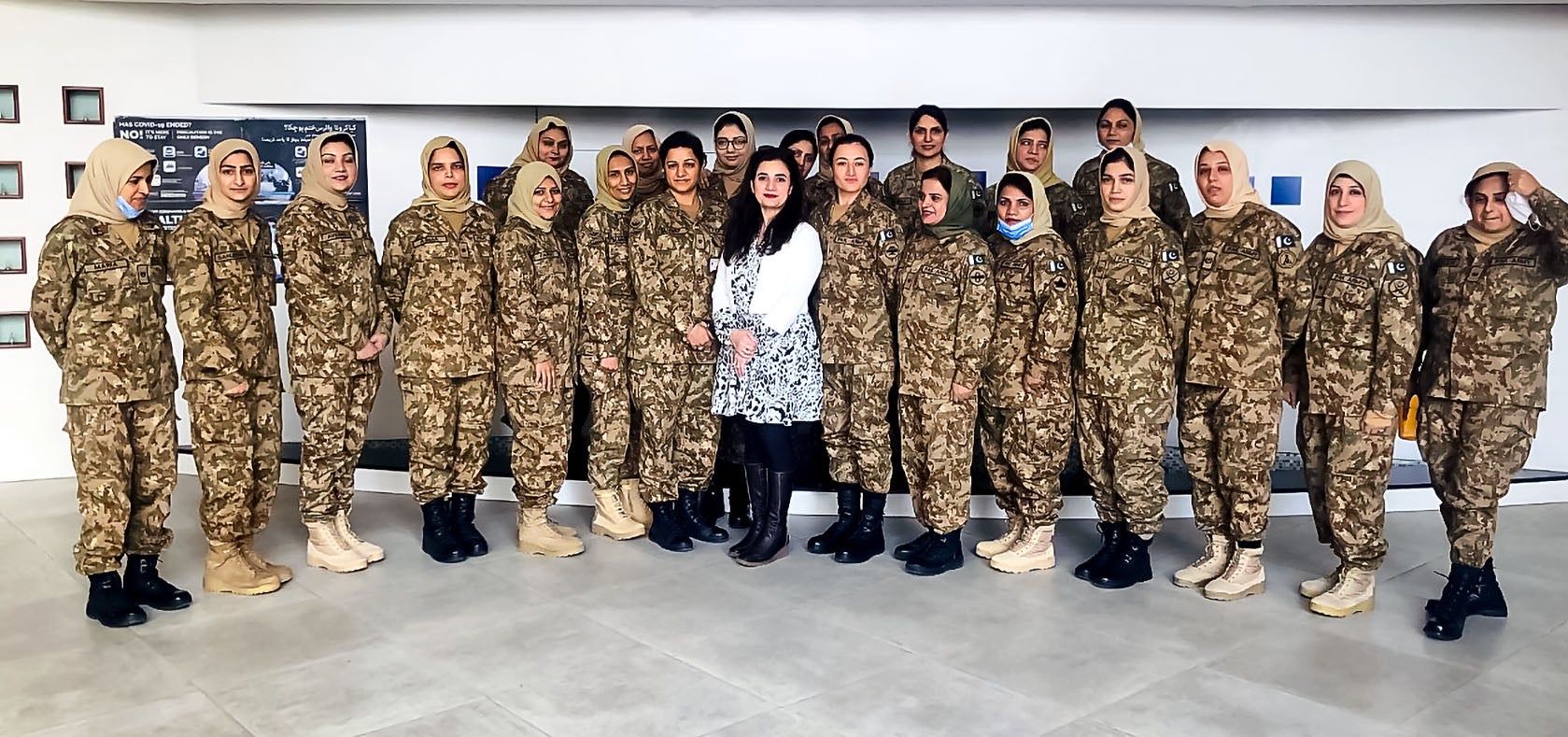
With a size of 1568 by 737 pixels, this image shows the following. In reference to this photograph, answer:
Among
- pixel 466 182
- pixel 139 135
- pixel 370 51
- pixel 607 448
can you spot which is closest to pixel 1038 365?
pixel 607 448

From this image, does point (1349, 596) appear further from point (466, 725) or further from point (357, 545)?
point (357, 545)

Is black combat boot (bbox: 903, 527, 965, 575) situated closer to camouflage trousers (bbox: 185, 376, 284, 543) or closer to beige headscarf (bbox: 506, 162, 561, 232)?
beige headscarf (bbox: 506, 162, 561, 232)

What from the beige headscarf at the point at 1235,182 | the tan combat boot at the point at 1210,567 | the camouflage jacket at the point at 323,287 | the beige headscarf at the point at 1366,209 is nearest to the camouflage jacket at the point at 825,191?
the beige headscarf at the point at 1235,182

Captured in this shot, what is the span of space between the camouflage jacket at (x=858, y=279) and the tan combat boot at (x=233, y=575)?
2361 mm

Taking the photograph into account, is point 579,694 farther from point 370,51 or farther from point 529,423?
point 370,51

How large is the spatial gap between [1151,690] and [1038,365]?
4.75 feet

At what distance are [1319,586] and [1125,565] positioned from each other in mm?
720

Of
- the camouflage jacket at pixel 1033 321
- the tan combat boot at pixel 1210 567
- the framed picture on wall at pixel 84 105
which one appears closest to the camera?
the camouflage jacket at pixel 1033 321

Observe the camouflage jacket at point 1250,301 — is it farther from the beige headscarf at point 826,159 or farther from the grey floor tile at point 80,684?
the grey floor tile at point 80,684

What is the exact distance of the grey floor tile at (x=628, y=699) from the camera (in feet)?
10.7

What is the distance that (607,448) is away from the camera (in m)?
5.16

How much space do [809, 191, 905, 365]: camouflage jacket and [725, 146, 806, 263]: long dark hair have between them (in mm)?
116

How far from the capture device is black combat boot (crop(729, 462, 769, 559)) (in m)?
4.81

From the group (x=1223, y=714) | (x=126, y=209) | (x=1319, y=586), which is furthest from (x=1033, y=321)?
(x=126, y=209)
